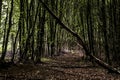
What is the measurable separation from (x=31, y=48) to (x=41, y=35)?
6.16 feet

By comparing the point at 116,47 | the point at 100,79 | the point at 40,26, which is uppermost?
the point at 40,26

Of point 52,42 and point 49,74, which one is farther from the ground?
point 52,42

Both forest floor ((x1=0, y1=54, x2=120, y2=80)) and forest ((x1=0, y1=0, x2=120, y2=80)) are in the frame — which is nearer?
forest ((x1=0, y1=0, x2=120, y2=80))

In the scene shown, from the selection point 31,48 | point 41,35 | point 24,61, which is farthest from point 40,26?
point 24,61

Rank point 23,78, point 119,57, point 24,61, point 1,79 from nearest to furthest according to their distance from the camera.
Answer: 1. point 1,79
2. point 23,78
3. point 24,61
4. point 119,57

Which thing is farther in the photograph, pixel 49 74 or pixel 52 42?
pixel 52 42

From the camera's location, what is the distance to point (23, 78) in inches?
554

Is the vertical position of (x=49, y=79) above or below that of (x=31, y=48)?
below

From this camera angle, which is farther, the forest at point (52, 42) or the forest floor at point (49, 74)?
the forest floor at point (49, 74)

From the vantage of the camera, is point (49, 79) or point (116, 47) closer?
point (49, 79)

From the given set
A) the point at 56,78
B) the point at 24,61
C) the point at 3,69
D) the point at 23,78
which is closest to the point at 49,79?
the point at 56,78

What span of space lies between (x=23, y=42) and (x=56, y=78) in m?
8.79

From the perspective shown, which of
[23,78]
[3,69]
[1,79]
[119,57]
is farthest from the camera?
[119,57]

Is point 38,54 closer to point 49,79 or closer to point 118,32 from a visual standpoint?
point 118,32
